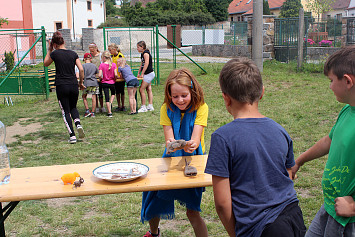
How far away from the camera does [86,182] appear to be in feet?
8.39

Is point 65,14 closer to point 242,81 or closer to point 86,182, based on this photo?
point 86,182

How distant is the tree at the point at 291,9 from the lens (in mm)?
45375

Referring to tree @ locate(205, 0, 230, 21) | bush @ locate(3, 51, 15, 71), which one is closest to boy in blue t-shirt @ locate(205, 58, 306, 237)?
bush @ locate(3, 51, 15, 71)

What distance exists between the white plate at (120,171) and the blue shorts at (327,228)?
3.64 ft

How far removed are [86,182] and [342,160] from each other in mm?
1553

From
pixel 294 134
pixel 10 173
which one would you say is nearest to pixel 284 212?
pixel 10 173

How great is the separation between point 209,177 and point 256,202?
686mm

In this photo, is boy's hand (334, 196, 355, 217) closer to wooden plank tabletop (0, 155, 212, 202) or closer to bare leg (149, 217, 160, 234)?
wooden plank tabletop (0, 155, 212, 202)

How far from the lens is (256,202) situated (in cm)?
193

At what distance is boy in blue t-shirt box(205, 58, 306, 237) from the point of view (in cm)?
→ 189

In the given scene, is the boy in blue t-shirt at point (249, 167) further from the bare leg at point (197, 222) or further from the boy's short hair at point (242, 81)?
the bare leg at point (197, 222)

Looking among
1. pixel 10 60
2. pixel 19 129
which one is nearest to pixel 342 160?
pixel 19 129

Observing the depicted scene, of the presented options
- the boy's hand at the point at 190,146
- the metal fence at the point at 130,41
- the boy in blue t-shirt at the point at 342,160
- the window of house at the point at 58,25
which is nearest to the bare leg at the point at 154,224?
the boy's hand at the point at 190,146

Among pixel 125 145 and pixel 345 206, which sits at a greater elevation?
pixel 345 206
